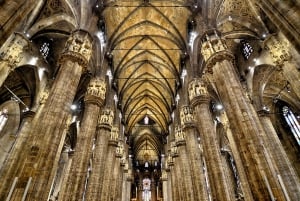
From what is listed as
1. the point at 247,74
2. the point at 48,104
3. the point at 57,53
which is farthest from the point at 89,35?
the point at 247,74

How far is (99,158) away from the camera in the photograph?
53.9 ft

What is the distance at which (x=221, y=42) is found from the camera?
13.0 metres

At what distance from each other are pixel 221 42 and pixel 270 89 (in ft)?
40.0

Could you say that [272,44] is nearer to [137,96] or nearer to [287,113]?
[287,113]

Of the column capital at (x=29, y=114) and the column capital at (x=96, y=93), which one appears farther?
the column capital at (x=29, y=114)

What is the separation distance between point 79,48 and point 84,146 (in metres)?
5.95

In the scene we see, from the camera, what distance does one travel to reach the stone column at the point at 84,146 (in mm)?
11852

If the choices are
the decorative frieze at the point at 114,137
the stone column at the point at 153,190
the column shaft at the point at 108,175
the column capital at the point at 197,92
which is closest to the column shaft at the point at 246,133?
the column capital at the point at 197,92

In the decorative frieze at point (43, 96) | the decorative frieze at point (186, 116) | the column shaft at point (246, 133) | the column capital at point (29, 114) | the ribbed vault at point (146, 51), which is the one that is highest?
the ribbed vault at point (146, 51)

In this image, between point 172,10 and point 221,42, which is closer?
point 221,42

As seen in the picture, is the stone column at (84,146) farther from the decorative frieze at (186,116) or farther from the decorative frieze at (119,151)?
the decorative frieze at (119,151)

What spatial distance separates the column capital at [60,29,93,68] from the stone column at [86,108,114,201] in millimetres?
6971

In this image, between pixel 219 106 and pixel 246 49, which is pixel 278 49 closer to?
pixel 246 49

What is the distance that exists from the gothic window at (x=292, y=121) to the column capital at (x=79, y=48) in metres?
21.8
